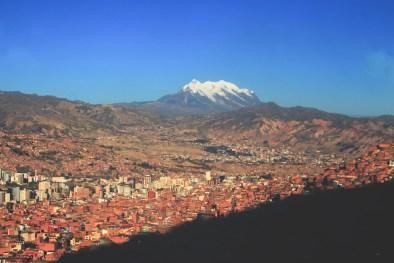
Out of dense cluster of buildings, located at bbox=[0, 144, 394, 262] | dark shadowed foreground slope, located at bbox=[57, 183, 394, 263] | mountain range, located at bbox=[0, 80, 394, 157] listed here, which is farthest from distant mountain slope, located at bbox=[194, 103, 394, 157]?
dark shadowed foreground slope, located at bbox=[57, 183, 394, 263]

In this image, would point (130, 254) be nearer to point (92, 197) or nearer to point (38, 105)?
point (92, 197)

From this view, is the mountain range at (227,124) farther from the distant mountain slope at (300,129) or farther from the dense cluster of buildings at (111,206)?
the dense cluster of buildings at (111,206)

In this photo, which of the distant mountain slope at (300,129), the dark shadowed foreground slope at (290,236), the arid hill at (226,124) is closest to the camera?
the dark shadowed foreground slope at (290,236)

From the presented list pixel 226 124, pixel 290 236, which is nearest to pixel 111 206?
pixel 290 236

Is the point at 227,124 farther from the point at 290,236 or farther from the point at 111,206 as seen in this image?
the point at 290,236

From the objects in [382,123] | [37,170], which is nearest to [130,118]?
[382,123]

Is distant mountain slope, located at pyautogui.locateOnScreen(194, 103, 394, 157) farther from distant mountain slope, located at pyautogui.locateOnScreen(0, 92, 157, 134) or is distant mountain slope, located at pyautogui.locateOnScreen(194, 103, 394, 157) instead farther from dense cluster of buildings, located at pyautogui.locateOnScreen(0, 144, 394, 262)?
dense cluster of buildings, located at pyautogui.locateOnScreen(0, 144, 394, 262)

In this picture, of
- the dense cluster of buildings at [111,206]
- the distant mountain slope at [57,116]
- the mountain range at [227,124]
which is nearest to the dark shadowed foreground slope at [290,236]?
the dense cluster of buildings at [111,206]
